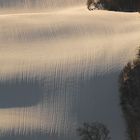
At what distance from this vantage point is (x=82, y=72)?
11.8 metres

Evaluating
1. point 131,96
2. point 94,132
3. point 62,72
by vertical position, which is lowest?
point 94,132

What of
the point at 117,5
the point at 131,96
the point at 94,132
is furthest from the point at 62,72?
the point at 117,5

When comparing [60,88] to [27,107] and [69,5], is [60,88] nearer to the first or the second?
[27,107]

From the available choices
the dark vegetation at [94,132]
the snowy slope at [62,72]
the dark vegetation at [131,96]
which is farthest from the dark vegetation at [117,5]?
the dark vegetation at [94,132]

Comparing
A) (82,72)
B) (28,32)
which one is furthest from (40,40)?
(82,72)

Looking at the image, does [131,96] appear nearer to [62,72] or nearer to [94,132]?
[94,132]

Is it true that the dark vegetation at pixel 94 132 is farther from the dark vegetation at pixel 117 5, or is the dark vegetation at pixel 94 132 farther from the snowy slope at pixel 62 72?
the dark vegetation at pixel 117 5

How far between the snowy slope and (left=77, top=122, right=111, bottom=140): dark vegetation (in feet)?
1.49

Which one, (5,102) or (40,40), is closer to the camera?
(5,102)

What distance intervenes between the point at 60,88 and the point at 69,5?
4.76 metres

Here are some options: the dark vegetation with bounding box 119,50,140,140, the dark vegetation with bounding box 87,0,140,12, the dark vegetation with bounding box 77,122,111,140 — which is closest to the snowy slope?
the dark vegetation with bounding box 119,50,140,140

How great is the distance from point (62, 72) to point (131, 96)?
1.62m

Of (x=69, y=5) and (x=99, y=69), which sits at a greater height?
(x=69, y=5)

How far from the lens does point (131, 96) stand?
1120 centimetres
